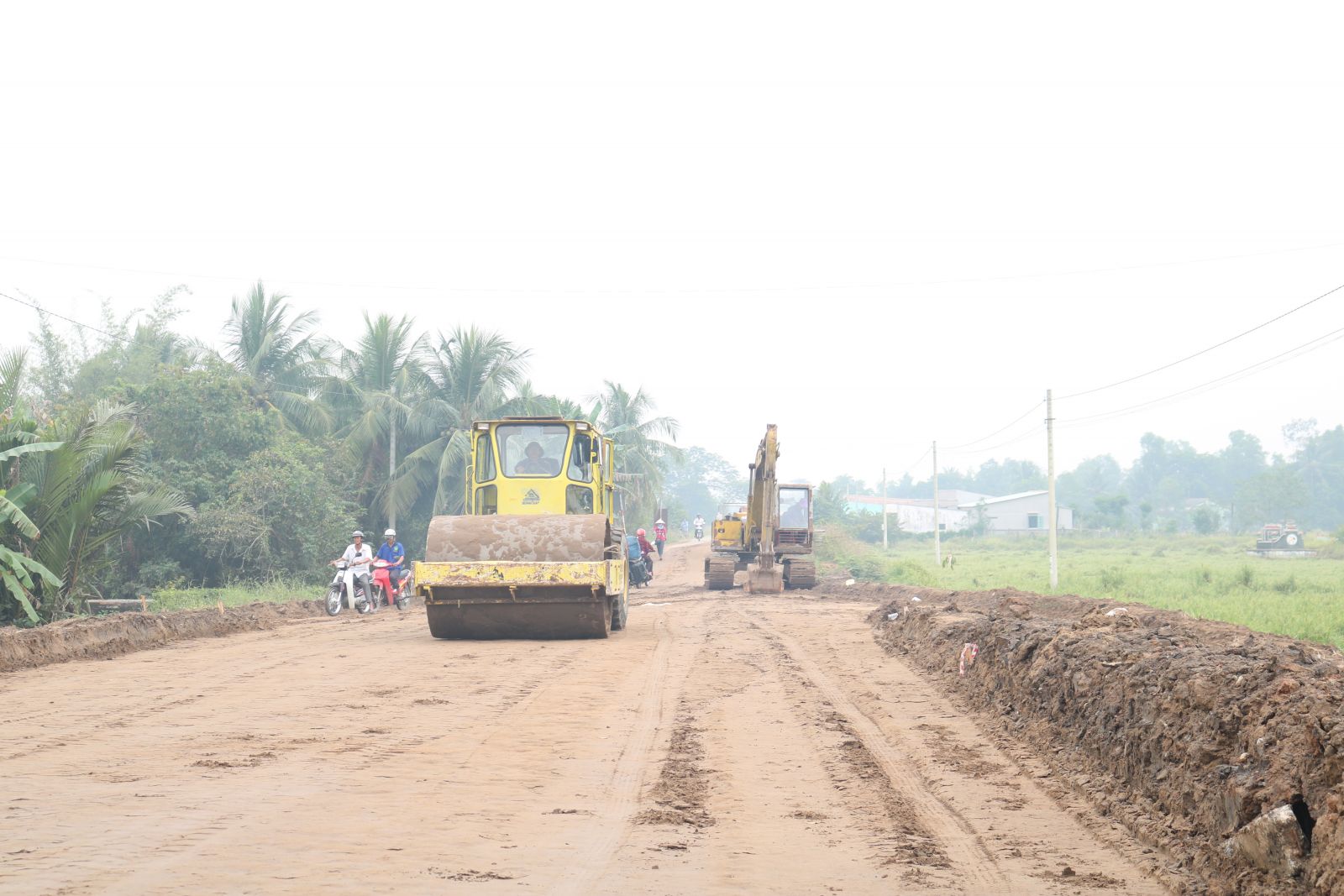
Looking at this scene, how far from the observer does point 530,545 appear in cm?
1587

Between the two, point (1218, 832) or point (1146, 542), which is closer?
point (1218, 832)

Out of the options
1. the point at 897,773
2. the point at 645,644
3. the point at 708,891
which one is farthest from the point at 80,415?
the point at 708,891

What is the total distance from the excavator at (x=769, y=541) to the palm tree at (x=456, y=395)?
8.75 meters

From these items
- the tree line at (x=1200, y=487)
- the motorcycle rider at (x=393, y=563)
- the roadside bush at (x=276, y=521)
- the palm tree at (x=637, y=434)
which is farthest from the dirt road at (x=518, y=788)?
the tree line at (x=1200, y=487)

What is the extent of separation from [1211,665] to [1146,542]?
219 ft

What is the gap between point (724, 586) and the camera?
3403cm

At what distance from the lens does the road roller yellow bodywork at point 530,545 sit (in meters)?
15.3

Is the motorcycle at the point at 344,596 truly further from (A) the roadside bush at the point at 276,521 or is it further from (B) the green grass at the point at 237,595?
(A) the roadside bush at the point at 276,521

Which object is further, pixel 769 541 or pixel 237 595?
pixel 769 541

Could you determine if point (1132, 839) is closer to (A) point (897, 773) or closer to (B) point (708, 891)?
Result: (A) point (897, 773)

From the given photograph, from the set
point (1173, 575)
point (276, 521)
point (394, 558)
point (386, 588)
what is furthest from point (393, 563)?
point (1173, 575)

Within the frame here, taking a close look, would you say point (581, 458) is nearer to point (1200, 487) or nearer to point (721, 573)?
point (721, 573)

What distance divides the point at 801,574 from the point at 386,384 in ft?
49.3

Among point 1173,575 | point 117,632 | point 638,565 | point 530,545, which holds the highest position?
point 530,545
